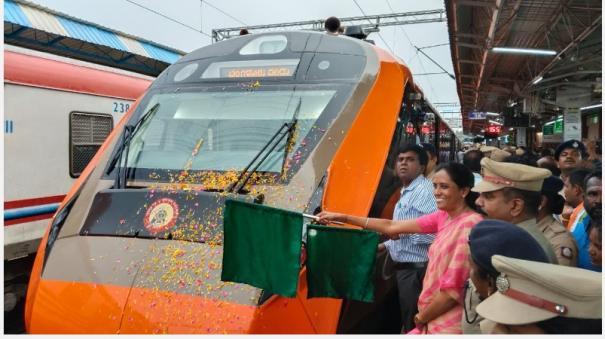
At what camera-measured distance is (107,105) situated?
254 inches

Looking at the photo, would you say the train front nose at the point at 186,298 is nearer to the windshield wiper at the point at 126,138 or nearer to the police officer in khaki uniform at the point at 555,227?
the windshield wiper at the point at 126,138

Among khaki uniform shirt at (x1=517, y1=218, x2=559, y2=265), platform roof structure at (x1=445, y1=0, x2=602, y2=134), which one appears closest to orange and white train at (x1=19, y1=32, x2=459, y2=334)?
khaki uniform shirt at (x1=517, y1=218, x2=559, y2=265)

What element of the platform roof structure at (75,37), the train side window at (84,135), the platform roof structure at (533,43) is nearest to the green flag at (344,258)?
the train side window at (84,135)

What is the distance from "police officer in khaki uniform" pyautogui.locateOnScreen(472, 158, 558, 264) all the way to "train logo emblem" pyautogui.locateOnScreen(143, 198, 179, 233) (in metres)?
1.95

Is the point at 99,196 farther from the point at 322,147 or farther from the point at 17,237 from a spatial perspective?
the point at 17,237

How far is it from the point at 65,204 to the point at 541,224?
330cm

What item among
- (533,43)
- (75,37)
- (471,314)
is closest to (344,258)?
(471,314)

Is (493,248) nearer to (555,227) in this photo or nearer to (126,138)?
(555,227)

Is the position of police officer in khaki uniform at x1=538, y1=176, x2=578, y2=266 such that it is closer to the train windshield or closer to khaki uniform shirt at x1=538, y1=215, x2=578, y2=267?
khaki uniform shirt at x1=538, y1=215, x2=578, y2=267

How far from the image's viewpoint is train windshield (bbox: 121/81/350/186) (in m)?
3.73

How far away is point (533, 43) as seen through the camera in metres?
11.2

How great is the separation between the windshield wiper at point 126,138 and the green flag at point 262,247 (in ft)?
4.40

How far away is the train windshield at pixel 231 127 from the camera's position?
3730 mm

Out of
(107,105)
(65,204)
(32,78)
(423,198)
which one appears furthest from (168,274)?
(107,105)
